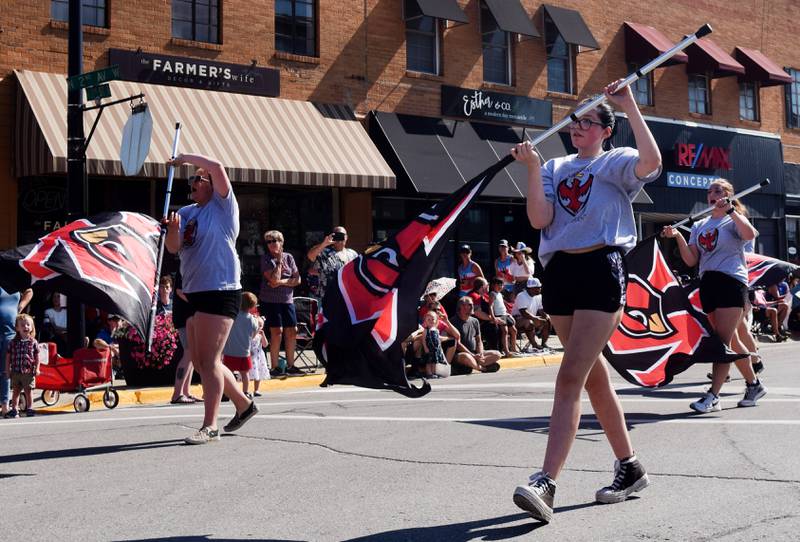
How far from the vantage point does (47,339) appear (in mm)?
16641

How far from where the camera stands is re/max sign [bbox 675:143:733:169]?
28373 mm

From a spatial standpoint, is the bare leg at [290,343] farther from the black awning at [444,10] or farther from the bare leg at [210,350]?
the black awning at [444,10]

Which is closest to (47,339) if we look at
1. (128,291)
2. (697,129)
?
(128,291)

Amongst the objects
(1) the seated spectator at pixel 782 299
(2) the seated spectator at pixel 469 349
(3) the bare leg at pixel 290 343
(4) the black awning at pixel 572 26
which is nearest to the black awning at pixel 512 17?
(4) the black awning at pixel 572 26

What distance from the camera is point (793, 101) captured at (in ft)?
109

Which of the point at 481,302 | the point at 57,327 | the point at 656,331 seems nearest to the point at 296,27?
the point at 481,302

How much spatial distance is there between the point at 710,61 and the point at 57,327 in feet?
63.0

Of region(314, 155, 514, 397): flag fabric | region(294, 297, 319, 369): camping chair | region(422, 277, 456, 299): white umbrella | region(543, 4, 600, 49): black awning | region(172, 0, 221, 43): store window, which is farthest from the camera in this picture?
region(543, 4, 600, 49): black awning

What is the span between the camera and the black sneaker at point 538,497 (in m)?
4.96

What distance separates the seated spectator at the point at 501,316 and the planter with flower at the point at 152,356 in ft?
19.9

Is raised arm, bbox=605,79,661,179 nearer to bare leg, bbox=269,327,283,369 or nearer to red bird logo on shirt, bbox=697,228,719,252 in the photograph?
red bird logo on shirt, bbox=697,228,719,252

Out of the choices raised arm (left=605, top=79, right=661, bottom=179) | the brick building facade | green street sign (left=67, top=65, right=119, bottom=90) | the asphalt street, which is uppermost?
the brick building facade

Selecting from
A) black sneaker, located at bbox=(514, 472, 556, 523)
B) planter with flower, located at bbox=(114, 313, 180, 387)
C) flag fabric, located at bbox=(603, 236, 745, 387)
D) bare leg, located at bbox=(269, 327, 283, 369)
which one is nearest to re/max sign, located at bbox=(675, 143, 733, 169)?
bare leg, located at bbox=(269, 327, 283, 369)

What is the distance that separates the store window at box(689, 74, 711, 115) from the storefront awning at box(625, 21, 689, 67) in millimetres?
1781
